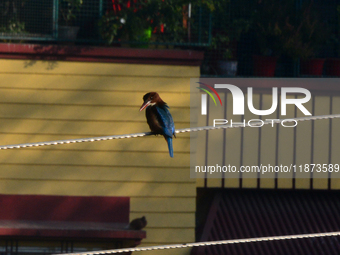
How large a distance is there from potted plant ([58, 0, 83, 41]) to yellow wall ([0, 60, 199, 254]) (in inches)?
17.5

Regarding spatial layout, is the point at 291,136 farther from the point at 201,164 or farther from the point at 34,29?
the point at 34,29

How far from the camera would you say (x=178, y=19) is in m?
6.57

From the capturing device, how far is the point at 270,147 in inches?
266

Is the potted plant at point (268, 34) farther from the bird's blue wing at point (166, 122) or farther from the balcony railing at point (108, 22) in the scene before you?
the bird's blue wing at point (166, 122)

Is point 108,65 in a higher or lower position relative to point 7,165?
higher

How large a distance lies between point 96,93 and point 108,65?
0.37m

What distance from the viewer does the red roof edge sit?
6.25 meters

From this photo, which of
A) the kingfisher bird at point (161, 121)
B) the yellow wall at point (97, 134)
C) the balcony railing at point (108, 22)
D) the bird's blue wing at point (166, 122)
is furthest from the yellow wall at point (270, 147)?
the bird's blue wing at point (166, 122)

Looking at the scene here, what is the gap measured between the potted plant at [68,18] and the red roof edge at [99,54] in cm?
32

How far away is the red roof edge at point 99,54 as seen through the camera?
6.25m

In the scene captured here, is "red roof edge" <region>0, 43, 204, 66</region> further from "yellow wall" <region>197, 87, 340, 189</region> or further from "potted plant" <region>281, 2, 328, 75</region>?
"potted plant" <region>281, 2, 328, 75</region>

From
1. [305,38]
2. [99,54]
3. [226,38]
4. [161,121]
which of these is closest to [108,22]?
[99,54]

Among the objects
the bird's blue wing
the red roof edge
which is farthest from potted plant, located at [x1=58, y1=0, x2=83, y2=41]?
the bird's blue wing

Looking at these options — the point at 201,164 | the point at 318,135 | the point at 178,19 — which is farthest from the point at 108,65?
the point at 318,135
